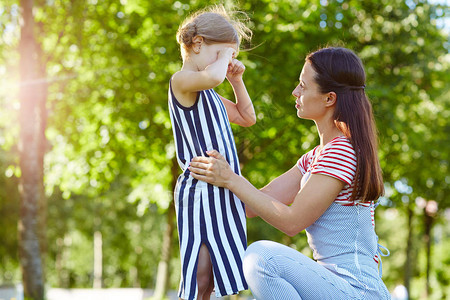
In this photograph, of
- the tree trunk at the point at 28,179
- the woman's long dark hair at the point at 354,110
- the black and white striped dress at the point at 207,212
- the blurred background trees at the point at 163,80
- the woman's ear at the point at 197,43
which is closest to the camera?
the woman's long dark hair at the point at 354,110

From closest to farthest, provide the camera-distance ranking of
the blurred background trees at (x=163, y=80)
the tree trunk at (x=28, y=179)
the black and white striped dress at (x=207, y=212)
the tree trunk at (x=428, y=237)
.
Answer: the black and white striped dress at (x=207, y=212)
the tree trunk at (x=28, y=179)
the blurred background trees at (x=163, y=80)
the tree trunk at (x=428, y=237)

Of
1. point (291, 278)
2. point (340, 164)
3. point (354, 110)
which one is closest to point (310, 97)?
point (354, 110)

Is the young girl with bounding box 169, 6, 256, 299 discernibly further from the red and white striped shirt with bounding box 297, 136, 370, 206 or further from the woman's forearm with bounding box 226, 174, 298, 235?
the red and white striped shirt with bounding box 297, 136, 370, 206

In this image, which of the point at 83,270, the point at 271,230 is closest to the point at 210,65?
the point at 271,230

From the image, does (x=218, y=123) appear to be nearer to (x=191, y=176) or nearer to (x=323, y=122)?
(x=191, y=176)

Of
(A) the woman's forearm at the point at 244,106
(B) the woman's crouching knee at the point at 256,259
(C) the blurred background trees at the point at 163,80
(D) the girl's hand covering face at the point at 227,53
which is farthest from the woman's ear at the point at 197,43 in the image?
(C) the blurred background trees at the point at 163,80

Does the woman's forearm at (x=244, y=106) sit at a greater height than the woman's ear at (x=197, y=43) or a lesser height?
lesser

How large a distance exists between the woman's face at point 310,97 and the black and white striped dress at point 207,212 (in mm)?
441

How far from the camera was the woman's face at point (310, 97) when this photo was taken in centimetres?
279

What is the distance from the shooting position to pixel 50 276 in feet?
132

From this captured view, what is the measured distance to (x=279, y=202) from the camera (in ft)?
8.70

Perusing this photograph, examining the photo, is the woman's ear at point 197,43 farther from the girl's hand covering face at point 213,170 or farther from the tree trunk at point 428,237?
the tree trunk at point 428,237

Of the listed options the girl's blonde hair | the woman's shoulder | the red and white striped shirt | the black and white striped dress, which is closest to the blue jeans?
the black and white striped dress

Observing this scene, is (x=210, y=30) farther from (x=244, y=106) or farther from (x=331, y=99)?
(x=331, y=99)
